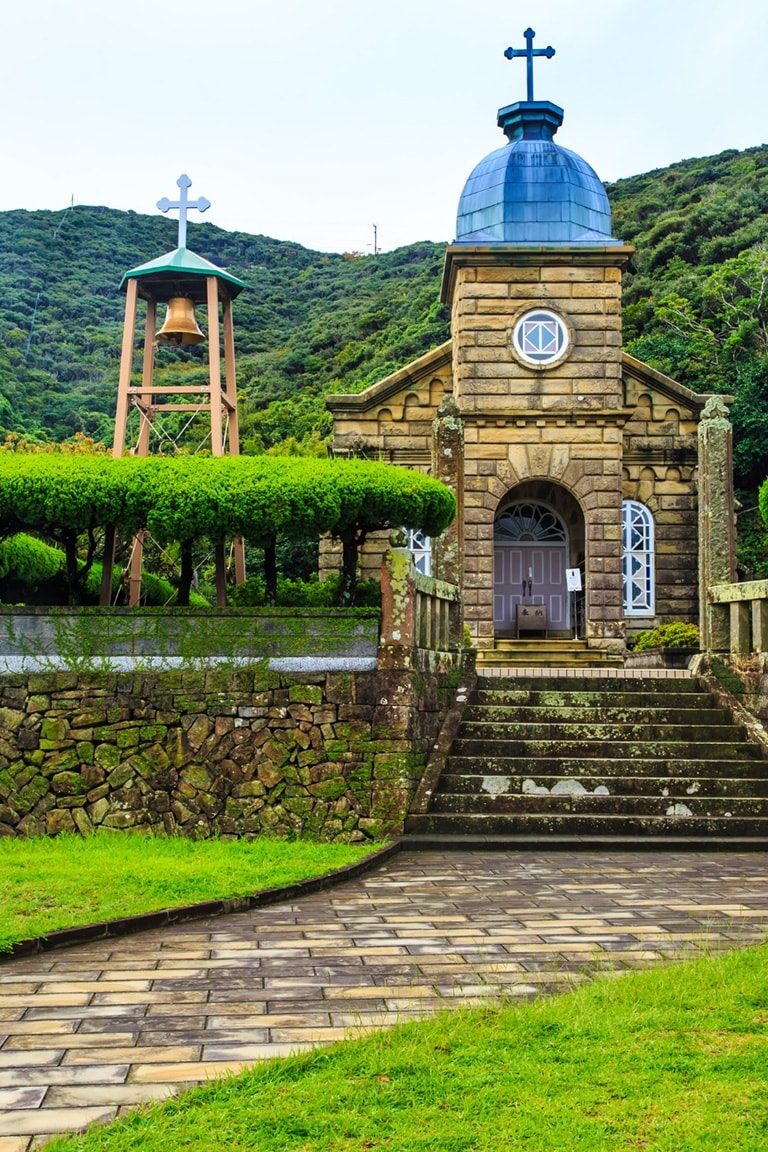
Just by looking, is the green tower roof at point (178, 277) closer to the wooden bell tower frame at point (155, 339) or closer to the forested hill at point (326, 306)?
the wooden bell tower frame at point (155, 339)

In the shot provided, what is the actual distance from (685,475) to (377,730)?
12024 millimetres

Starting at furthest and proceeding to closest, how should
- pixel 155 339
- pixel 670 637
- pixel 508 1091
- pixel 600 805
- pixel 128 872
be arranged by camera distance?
1. pixel 670 637
2. pixel 155 339
3. pixel 600 805
4. pixel 128 872
5. pixel 508 1091

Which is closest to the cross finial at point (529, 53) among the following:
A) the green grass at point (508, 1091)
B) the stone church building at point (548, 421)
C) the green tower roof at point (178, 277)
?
the stone church building at point (548, 421)

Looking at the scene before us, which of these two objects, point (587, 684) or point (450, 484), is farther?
point (450, 484)

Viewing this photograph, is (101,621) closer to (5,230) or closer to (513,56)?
(513,56)

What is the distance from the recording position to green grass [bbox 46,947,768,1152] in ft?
12.0

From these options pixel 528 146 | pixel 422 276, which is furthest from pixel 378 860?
pixel 422 276

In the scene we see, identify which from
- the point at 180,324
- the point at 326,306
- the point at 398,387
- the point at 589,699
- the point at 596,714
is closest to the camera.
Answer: the point at 596,714

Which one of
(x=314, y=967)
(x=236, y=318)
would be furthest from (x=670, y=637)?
(x=236, y=318)

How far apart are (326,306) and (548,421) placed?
133 ft

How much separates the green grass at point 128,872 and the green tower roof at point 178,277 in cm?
749

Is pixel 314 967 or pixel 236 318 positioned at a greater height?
pixel 236 318

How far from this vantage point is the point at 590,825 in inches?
433

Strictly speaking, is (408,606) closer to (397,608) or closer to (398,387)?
(397,608)
